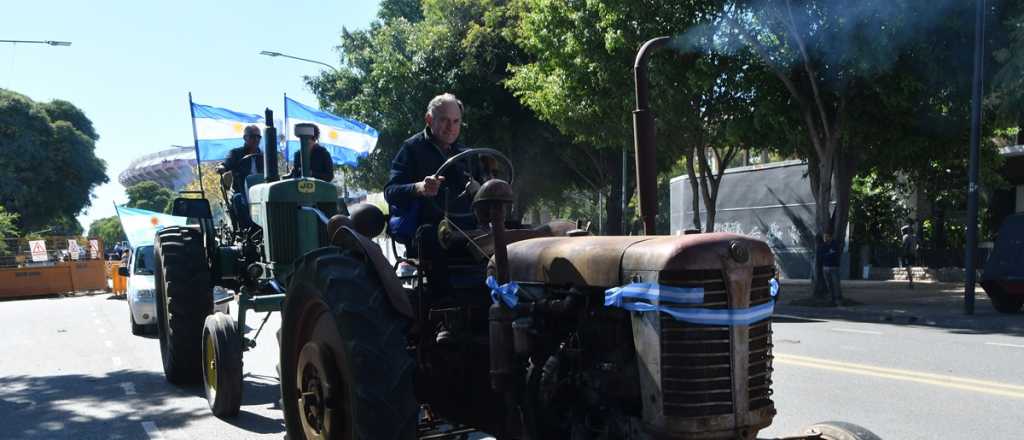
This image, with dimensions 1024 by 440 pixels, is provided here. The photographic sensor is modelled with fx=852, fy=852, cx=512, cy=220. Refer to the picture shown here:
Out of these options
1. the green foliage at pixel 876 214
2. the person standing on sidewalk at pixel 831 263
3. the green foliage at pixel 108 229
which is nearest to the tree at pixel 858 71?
the person standing on sidewalk at pixel 831 263

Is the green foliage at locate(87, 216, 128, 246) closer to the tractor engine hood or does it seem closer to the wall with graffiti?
the wall with graffiti

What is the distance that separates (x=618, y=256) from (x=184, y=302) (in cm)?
560

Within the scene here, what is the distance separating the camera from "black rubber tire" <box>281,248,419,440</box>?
147 inches

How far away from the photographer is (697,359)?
118 inches

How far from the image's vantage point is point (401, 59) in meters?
28.0

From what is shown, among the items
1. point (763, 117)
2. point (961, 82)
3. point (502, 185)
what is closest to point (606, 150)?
point (763, 117)

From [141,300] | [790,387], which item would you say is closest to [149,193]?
[141,300]

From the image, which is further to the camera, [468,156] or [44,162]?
[44,162]

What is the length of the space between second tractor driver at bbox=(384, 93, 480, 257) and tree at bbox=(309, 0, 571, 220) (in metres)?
22.4

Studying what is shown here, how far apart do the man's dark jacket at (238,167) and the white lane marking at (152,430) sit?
298cm

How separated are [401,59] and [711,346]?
26.0 metres

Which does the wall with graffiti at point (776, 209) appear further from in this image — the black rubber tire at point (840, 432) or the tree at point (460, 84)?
the black rubber tire at point (840, 432)

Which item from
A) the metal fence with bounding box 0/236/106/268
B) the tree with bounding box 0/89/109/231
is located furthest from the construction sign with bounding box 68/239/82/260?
the tree with bounding box 0/89/109/231

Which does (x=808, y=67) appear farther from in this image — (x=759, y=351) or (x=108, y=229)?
(x=108, y=229)
